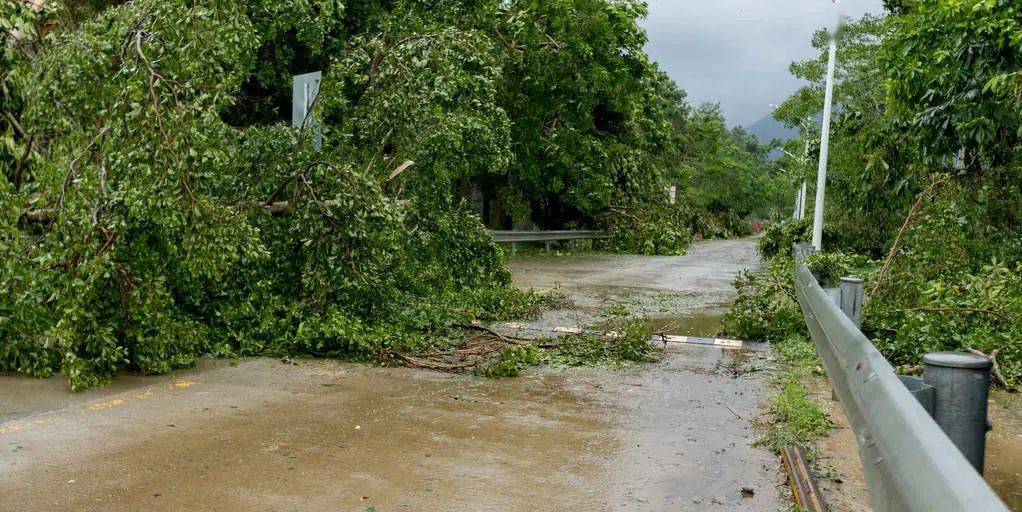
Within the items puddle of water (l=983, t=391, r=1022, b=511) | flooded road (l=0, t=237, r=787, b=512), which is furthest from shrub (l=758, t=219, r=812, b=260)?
puddle of water (l=983, t=391, r=1022, b=511)

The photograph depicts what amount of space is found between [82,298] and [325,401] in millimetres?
2078

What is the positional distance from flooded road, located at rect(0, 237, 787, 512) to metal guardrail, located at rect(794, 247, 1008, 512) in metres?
1.21

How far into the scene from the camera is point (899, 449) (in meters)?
2.62

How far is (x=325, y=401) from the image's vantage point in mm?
7082

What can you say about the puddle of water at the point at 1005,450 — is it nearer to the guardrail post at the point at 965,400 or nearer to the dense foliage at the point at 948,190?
the dense foliage at the point at 948,190

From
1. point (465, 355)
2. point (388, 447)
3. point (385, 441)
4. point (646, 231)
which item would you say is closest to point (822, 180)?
point (646, 231)

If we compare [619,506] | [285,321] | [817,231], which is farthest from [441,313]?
[817,231]

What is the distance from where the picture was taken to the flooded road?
15.8ft

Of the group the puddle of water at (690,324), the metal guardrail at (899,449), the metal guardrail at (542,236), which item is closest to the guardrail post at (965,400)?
the metal guardrail at (899,449)

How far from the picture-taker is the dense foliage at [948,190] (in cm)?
879

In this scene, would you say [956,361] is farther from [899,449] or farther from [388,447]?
[388,447]

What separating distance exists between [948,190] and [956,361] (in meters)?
8.99

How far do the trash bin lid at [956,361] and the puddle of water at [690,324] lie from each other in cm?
818

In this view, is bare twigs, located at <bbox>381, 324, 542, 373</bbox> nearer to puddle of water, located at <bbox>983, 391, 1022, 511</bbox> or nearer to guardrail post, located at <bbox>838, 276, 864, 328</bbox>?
guardrail post, located at <bbox>838, 276, 864, 328</bbox>
